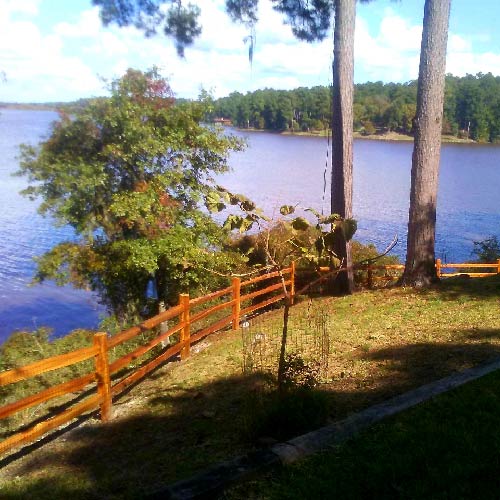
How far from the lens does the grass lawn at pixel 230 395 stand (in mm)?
4316

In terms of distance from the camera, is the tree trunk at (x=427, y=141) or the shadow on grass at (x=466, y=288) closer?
the shadow on grass at (x=466, y=288)

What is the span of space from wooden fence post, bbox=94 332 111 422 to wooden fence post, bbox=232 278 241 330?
392 centimetres

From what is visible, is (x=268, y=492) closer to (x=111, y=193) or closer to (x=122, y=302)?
(x=111, y=193)

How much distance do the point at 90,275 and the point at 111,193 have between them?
2.24 metres

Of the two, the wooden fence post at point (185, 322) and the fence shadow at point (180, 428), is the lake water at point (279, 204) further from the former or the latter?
Answer: the fence shadow at point (180, 428)

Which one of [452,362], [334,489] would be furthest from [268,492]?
[452,362]

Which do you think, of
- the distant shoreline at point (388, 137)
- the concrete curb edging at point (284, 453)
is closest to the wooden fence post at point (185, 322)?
the concrete curb edging at point (284, 453)

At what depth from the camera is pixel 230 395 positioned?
6.09 metres

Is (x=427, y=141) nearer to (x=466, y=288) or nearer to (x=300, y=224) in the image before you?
(x=466, y=288)

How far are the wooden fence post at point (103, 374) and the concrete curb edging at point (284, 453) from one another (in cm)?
257

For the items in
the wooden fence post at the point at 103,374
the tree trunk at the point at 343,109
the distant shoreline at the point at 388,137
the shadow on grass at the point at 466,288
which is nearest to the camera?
the wooden fence post at the point at 103,374

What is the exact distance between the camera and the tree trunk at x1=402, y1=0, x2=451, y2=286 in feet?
34.0

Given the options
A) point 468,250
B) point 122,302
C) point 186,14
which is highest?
point 186,14

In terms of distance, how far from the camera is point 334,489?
3.39 m
